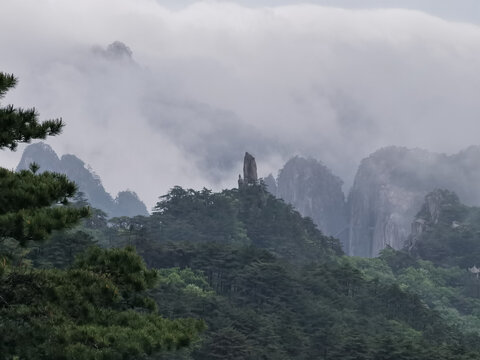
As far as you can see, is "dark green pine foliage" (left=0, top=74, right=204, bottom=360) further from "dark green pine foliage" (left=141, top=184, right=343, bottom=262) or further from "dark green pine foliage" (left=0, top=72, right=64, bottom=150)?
"dark green pine foliage" (left=141, top=184, right=343, bottom=262)

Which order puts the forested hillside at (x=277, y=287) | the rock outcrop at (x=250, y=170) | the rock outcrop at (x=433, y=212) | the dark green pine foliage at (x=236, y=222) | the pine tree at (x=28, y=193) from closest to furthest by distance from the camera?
the pine tree at (x=28, y=193)
the forested hillside at (x=277, y=287)
the dark green pine foliage at (x=236, y=222)
the rock outcrop at (x=250, y=170)
the rock outcrop at (x=433, y=212)

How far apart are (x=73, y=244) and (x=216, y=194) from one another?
54.6 metres

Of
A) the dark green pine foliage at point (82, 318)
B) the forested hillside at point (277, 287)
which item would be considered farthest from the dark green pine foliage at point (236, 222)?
the dark green pine foliage at point (82, 318)

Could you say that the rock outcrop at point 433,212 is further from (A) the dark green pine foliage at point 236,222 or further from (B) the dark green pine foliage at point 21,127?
(B) the dark green pine foliage at point 21,127

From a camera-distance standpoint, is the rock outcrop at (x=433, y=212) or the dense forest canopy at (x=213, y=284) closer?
the dense forest canopy at (x=213, y=284)

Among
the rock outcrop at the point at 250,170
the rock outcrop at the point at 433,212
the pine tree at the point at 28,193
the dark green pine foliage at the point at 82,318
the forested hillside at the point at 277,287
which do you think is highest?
the rock outcrop at the point at 433,212

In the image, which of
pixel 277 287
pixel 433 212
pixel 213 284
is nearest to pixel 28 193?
pixel 277 287

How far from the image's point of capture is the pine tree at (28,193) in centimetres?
1507

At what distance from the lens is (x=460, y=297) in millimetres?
99062

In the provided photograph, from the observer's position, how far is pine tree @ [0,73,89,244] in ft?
49.4

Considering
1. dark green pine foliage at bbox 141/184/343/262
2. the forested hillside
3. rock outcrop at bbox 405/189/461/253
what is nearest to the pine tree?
the forested hillside

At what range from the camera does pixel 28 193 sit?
15508 mm

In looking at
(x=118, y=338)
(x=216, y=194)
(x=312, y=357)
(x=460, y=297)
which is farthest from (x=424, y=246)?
(x=118, y=338)

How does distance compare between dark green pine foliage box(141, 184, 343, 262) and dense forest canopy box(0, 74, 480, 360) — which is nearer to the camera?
dense forest canopy box(0, 74, 480, 360)
